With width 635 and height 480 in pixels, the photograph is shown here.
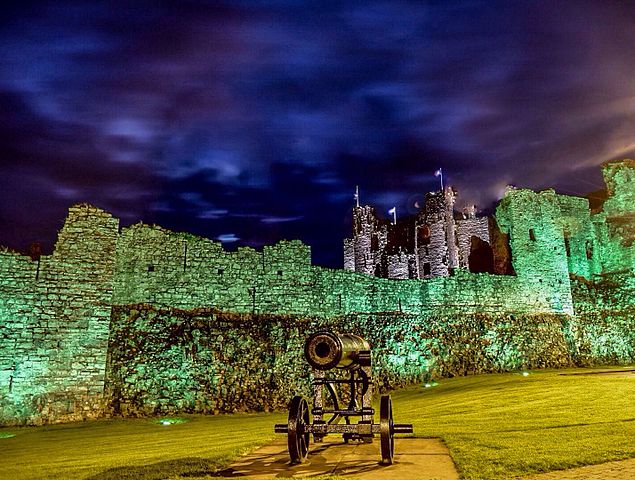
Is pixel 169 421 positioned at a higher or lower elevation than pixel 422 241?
lower

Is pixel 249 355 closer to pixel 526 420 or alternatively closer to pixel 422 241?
pixel 526 420

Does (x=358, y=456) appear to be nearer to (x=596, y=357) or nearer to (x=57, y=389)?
(x=57, y=389)

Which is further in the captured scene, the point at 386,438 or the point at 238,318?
the point at 238,318

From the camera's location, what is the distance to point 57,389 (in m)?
15.3

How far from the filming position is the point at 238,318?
18922 millimetres

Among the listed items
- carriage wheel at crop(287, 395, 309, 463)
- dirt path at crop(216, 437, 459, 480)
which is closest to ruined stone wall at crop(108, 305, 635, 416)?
dirt path at crop(216, 437, 459, 480)

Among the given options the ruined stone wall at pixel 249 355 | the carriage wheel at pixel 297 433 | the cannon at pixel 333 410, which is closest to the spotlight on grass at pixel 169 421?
the ruined stone wall at pixel 249 355

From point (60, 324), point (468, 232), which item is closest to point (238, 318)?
point (60, 324)

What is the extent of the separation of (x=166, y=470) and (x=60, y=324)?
1049 cm

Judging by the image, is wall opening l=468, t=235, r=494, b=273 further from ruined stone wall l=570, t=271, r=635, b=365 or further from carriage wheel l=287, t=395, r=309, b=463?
carriage wheel l=287, t=395, r=309, b=463

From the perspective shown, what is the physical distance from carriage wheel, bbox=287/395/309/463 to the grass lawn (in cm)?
111

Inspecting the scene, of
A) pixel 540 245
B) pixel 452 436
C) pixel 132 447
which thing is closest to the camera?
pixel 452 436

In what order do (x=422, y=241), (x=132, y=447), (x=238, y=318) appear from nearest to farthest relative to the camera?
(x=132, y=447) → (x=238, y=318) → (x=422, y=241)

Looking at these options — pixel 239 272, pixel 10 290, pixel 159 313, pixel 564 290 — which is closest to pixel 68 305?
pixel 10 290
